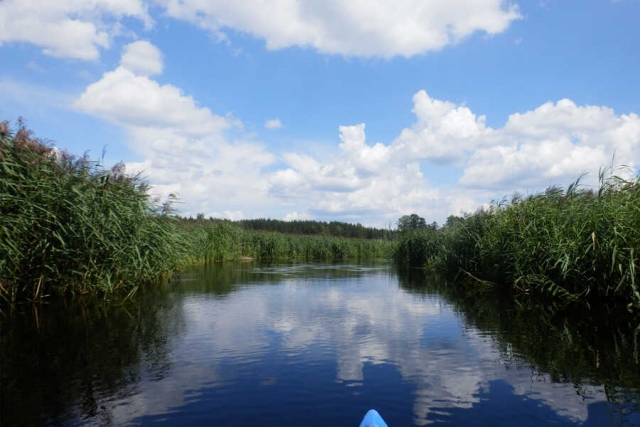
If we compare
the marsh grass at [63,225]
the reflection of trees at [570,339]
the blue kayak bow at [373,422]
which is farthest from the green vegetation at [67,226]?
the reflection of trees at [570,339]

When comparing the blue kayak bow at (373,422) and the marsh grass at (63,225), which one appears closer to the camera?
the blue kayak bow at (373,422)

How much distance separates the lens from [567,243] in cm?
998

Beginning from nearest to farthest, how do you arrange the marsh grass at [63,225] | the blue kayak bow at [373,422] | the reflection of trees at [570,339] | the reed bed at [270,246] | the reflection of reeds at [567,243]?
the blue kayak bow at [373,422], the reflection of trees at [570,339], the marsh grass at [63,225], the reflection of reeds at [567,243], the reed bed at [270,246]

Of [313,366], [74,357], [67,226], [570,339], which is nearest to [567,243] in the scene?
[570,339]

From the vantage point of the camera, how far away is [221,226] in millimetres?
30750

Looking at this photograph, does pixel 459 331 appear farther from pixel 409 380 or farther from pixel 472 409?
pixel 472 409

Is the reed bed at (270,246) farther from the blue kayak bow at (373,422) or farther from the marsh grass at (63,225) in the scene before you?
the blue kayak bow at (373,422)

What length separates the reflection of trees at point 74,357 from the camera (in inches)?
180

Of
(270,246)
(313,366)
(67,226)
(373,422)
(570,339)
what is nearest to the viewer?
(373,422)

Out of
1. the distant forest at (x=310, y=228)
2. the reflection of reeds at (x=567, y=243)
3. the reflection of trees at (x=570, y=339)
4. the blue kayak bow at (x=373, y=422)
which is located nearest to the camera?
the blue kayak bow at (x=373, y=422)

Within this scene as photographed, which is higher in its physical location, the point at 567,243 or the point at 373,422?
the point at 567,243

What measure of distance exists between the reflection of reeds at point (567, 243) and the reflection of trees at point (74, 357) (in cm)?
859

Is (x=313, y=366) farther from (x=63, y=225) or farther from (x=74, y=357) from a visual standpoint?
(x=63, y=225)

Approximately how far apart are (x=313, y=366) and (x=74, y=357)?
340 centimetres
